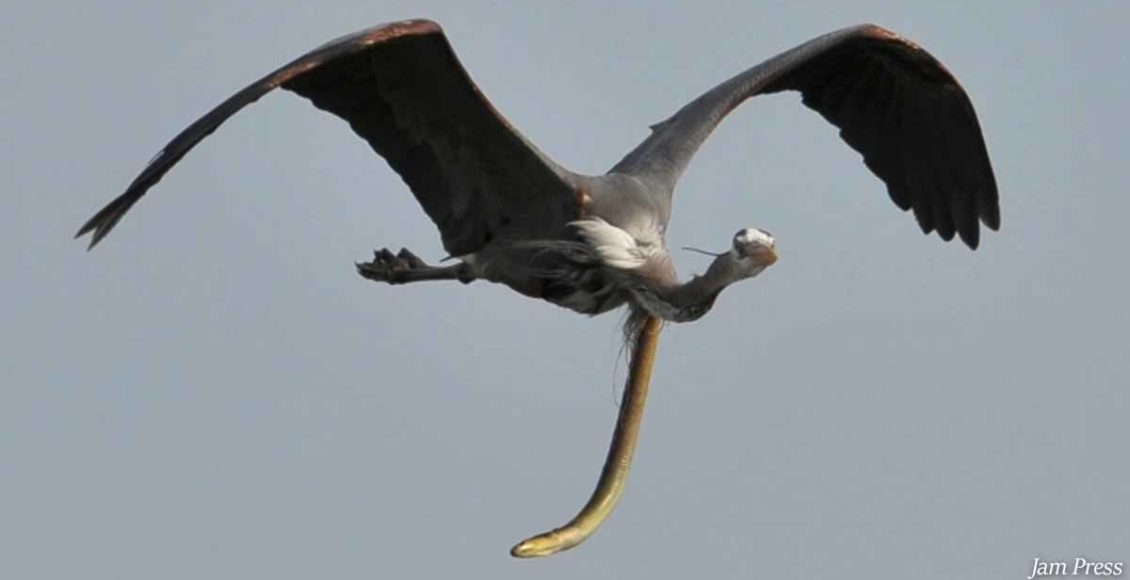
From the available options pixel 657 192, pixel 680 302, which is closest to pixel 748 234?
pixel 680 302

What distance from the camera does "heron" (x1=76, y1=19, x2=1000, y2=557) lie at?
19109mm

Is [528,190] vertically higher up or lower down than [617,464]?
higher up

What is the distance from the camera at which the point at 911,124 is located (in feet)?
78.1

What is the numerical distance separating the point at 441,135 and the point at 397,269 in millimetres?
1539

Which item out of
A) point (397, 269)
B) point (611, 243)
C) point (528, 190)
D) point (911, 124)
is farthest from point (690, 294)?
point (911, 124)

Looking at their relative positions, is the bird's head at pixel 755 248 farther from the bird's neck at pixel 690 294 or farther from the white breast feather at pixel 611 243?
the white breast feather at pixel 611 243

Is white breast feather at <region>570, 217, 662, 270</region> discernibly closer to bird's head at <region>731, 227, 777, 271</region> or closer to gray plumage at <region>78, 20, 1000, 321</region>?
gray plumage at <region>78, 20, 1000, 321</region>

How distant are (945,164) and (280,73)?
22.2 feet

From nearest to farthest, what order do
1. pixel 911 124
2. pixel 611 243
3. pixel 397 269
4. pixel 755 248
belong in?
pixel 755 248
pixel 611 243
pixel 397 269
pixel 911 124

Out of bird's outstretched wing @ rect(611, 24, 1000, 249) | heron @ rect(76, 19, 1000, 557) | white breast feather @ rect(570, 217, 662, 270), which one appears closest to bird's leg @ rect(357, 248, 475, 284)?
heron @ rect(76, 19, 1000, 557)

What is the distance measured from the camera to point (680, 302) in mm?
19781

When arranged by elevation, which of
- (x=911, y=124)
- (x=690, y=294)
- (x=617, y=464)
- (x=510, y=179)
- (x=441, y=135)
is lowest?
(x=617, y=464)

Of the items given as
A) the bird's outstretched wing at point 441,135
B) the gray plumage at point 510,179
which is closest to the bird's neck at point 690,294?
the gray plumage at point 510,179

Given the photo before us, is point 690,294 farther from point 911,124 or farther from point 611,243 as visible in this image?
point 911,124
